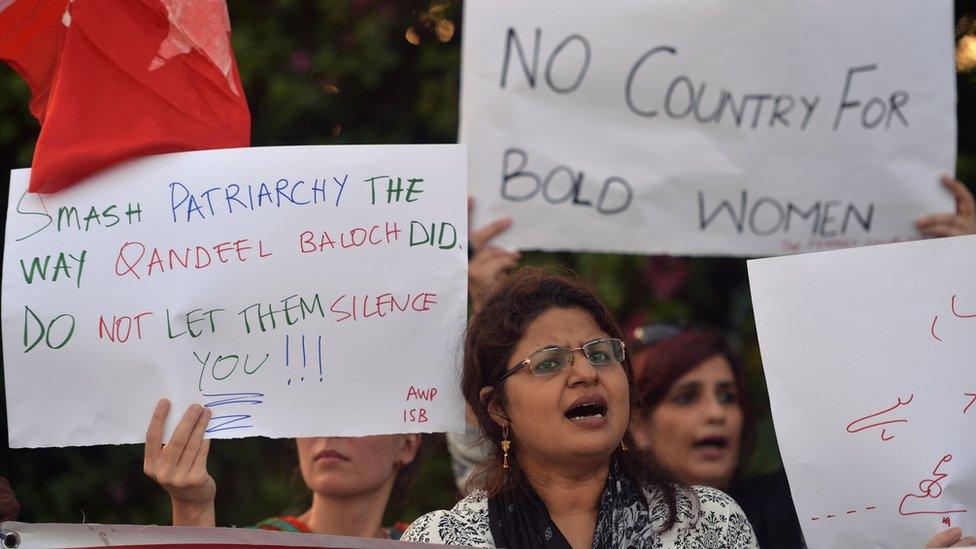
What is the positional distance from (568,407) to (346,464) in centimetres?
99

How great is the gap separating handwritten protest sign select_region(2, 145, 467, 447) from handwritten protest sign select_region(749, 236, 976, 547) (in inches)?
24.0

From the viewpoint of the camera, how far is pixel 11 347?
249 centimetres

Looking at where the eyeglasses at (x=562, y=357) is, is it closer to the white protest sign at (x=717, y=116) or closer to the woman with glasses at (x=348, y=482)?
the woman with glasses at (x=348, y=482)

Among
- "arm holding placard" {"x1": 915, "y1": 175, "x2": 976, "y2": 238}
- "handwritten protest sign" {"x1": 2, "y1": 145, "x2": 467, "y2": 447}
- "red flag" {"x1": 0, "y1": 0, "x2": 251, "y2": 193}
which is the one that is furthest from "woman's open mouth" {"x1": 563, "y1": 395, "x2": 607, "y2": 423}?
"arm holding placard" {"x1": 915, "y1": 175, "x2": 976, "y2": 238}

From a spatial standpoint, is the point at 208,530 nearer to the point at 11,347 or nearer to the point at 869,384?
the point at 11,347

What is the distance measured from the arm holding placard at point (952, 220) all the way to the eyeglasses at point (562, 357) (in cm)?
148

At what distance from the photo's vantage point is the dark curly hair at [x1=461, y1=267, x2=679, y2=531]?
7.99 ft

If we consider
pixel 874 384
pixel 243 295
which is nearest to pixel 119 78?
pixel 243 295

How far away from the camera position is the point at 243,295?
2.51m

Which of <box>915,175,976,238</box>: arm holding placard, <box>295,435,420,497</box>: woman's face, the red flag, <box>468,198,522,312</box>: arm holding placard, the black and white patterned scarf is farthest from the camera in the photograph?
<box>915,175,976,238</box>: arm holding placard

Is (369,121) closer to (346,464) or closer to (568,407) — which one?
(346,464)

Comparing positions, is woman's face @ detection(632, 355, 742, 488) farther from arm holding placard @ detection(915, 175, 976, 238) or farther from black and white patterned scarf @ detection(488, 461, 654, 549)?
black and white patterned scarf @ detection(488, 461, 654, 549)

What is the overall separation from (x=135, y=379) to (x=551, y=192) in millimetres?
1345

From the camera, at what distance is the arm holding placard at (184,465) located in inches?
93.2
